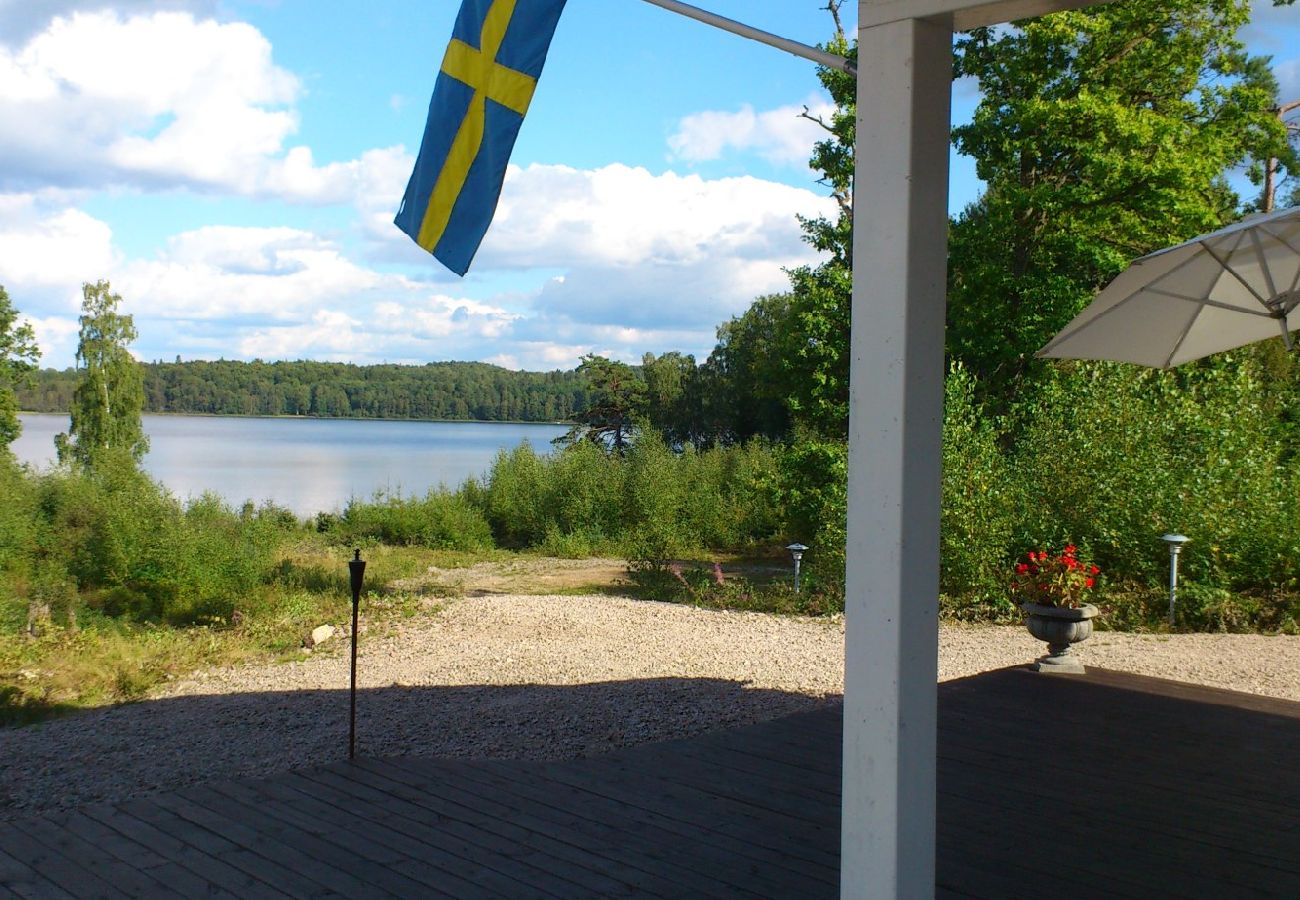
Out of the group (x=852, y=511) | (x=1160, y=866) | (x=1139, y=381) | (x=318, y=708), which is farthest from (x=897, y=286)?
(x=1139, y=381)

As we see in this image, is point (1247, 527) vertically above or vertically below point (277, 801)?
above

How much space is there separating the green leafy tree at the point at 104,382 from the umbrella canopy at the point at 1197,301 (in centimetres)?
3058

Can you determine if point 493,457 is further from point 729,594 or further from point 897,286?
point 897,286

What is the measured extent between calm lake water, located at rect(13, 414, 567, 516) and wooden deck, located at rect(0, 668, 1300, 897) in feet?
37.0

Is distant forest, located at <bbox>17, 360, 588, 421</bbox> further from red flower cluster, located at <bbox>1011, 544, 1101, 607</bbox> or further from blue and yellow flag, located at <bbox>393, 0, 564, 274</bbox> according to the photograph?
blue and yellow flag, located at <bbox>393, 0, 564, 274</bbox>

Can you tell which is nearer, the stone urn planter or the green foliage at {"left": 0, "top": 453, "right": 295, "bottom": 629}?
the stone urn planter

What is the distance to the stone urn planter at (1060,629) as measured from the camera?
6.27 metres

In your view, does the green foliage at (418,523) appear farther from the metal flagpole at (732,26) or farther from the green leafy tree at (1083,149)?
the metal flagpole at (732,26)

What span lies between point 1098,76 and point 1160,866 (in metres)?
13.0

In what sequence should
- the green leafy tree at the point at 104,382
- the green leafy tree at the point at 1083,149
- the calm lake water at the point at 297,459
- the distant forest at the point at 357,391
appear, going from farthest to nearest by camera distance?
the distant forest at the point at 357,391 → the green leafy tree at the point at 104,382 → the calm lake water at the point at 297,459 → the green leafy tree at the point at 1083,149

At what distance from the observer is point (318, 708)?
6988mm

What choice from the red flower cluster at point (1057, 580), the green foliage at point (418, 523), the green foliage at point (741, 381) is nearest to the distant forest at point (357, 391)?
the green foliage at point (741, 381)

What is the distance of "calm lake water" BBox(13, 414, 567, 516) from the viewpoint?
20.7 m

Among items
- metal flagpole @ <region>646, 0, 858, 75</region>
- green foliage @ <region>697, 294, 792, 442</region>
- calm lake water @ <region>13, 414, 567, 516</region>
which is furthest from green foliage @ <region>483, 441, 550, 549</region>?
metal flagpole @ <region>646, 0, 858, 75</region>
